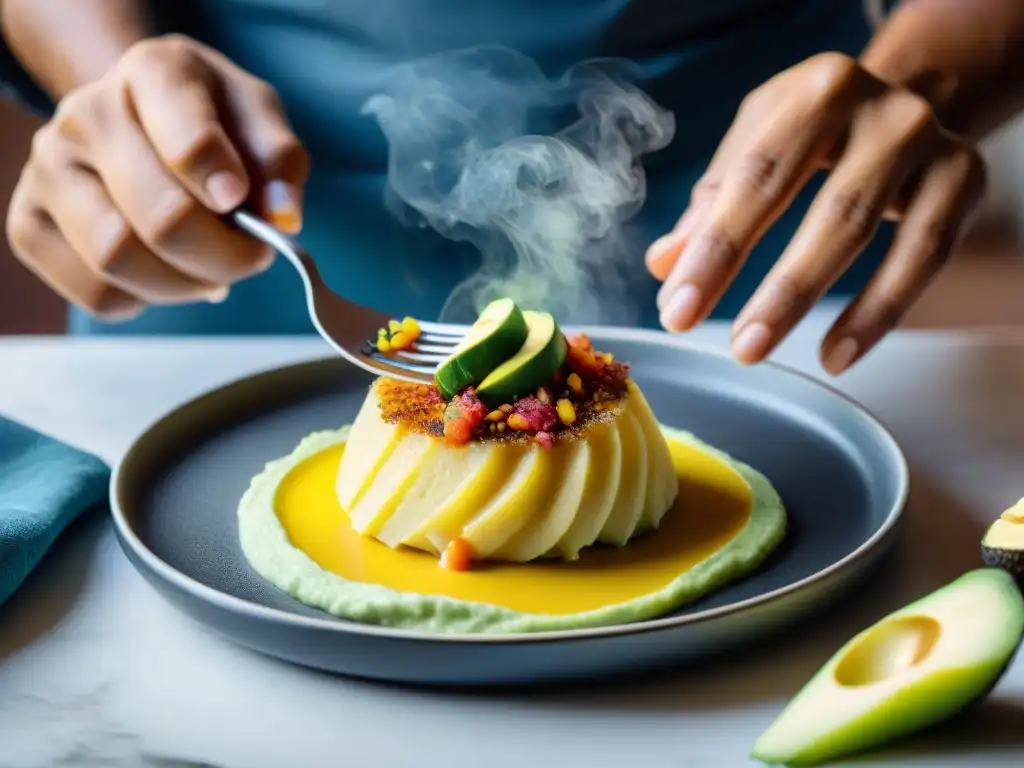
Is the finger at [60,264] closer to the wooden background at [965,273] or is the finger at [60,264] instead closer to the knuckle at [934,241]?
the knuckle at [934,241]

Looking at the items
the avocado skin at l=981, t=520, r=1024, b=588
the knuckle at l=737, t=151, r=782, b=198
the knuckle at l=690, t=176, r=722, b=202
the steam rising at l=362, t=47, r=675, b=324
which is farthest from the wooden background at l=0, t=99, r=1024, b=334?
the avocado skin at l=981, t=520, r=1024, b=588

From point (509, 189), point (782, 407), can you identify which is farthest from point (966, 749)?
point (509, 189)

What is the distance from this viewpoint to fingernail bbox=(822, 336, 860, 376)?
1.74 metres

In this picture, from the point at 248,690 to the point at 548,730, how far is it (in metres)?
0.33

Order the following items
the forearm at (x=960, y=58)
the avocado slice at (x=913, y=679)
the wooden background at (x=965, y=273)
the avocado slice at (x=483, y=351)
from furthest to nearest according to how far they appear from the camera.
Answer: the wooden background at (x=965, y=273), the forearm at (x=960, y=58), the avocado slice at (x=483, y=351), the avocado slice at (x=913, y=679)

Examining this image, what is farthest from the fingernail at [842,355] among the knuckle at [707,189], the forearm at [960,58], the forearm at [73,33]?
the forearm at [73,33]

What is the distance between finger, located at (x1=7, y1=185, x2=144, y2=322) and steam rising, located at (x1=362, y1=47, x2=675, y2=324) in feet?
2.34

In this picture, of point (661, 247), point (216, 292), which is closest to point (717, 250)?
point (661, 247)

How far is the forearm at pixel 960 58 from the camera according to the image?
2234 mm

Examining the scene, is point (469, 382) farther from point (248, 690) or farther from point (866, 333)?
point (866, 333)

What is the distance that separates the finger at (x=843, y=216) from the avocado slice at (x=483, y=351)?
327 millimetres

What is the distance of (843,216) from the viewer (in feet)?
5.65

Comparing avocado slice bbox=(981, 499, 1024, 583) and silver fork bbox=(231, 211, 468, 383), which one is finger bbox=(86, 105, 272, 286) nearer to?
silver fork bbox=(231, 211, 468, 383)

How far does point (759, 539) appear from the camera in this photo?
145 centimetres
